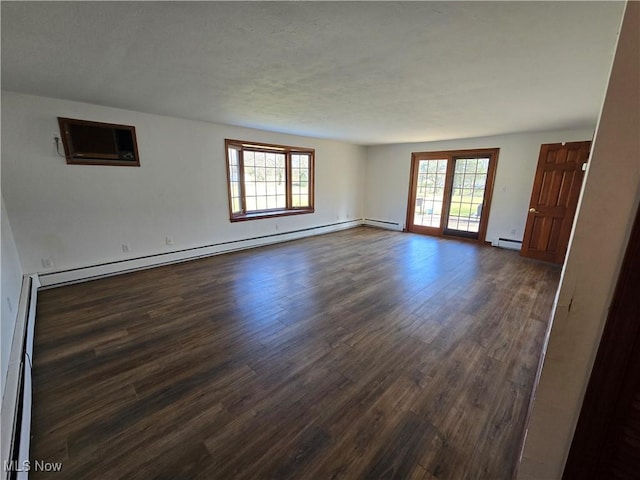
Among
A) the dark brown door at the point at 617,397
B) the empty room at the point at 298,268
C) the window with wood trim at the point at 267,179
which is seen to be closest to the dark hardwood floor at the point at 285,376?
the empty room at the point at 298,268

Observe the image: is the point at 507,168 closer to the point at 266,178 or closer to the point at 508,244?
the point at 508,244

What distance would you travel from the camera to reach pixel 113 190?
361 cm

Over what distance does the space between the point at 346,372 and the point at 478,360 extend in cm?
108

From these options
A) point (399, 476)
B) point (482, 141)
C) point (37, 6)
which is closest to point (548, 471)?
point (399, 476)

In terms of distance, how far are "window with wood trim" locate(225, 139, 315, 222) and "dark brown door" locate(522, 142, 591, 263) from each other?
4370 mm

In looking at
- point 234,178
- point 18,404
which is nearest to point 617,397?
point 18,404

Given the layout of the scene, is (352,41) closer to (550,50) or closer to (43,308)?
(550,50)

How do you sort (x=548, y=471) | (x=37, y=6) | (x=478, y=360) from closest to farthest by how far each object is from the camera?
(x=548, y=471) → (x=37, y=6) → (x=478, y=360)

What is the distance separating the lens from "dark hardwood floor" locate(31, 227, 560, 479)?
4.46 feet

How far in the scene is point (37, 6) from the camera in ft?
4.53

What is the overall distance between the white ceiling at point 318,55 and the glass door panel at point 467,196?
236 centimetres

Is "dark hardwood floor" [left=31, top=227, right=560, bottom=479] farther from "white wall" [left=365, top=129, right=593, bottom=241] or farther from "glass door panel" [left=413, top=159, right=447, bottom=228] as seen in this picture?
"glass door panel" [left=413, top=159, right=447, bottom=228]

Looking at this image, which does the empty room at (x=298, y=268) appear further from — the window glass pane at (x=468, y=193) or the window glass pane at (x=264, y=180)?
the window glass pane at (x=468, y=193)

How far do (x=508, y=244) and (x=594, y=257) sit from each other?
549 centimetres
